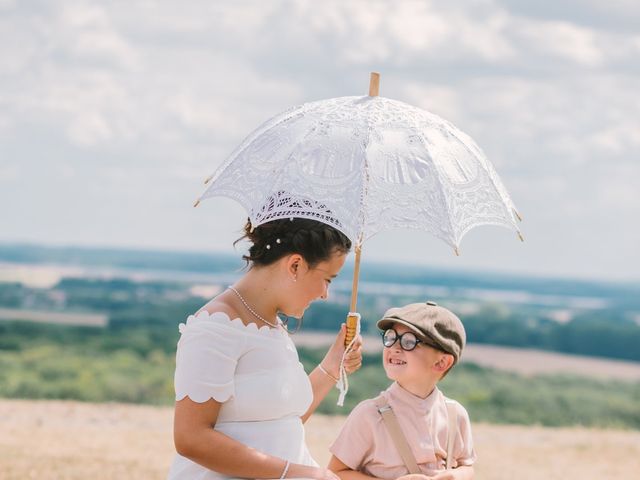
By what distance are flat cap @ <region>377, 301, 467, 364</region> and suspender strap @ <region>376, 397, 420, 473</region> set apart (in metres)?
0.34

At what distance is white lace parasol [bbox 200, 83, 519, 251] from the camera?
418 cm

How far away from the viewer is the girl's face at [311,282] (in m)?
4.09

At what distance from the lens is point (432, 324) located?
4.56 metres

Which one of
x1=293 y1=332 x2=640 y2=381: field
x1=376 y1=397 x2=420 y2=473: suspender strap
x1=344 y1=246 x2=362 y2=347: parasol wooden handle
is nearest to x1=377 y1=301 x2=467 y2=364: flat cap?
x1=344 y1=246 x2=362 y2=347: parasol wooden handle

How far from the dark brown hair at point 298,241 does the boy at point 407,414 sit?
563 millimetres

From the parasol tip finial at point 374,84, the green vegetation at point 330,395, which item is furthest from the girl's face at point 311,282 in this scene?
the green vegetation at point 330,395

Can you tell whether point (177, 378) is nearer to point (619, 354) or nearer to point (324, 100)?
point (324, 100)

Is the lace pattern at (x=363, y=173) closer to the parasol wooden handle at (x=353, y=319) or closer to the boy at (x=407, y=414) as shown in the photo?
the parasol wooden handle at (x=353, y=319)

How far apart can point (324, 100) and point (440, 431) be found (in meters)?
1.46

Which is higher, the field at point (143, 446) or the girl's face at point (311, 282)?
the girl's face at point (311, 282)

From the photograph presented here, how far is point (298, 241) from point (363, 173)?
395 millimetres

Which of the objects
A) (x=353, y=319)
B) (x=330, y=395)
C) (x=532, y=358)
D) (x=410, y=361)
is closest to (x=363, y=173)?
(x=353, y=319)

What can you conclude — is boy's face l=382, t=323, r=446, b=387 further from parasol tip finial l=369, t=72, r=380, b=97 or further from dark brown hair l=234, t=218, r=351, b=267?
parasol tip finial l=369, t=72, r=380, b=97

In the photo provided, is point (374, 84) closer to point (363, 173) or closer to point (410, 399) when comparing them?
point (363, 173)
